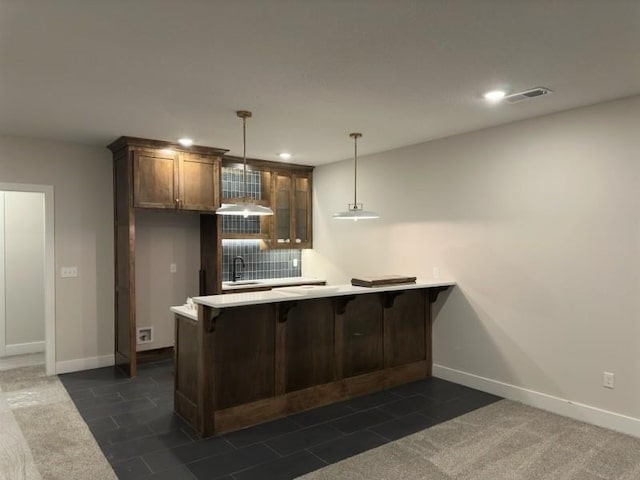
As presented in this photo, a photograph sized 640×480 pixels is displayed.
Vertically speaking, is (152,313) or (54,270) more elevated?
(54,270)

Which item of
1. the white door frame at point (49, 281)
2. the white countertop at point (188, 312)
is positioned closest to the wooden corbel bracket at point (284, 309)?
the white countertop at point (188, 312)

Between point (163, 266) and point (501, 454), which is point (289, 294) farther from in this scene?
point (163, 266)

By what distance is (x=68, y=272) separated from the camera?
16.2ft

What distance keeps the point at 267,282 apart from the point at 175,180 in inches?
72.5

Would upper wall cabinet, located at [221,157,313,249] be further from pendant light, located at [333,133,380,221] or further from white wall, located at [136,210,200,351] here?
pendant light, located at [333,133,380,221]

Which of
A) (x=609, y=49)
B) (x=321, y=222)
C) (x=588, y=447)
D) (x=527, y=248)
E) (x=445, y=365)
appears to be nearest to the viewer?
(x=609, y=49)

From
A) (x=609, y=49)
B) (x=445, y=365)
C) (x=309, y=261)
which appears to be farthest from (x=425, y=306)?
(x=609, y=49)

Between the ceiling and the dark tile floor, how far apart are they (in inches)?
99.6

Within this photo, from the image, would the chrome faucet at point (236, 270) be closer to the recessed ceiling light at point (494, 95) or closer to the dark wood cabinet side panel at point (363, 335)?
the dark wood cabinet side panel at point (363, 335)

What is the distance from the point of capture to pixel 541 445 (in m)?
3.20

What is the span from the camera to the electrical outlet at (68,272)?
4.91 meters

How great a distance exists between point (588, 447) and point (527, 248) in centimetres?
163

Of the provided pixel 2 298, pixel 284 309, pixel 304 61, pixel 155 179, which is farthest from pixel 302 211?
pixel 2 298

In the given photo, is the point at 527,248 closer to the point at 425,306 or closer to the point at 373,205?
the point at 425,306
